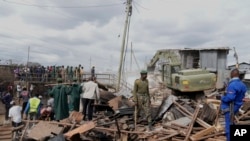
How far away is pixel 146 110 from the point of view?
1077cm

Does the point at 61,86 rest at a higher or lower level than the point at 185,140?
higher

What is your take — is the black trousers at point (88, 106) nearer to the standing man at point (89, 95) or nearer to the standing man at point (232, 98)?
the standing man at point (89, 95)

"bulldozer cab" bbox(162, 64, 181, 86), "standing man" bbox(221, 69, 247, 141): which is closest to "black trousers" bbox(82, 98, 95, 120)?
"standing man" bbox(221, 69, 247, 141)

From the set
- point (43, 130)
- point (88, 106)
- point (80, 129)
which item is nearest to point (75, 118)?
point (43, 130)

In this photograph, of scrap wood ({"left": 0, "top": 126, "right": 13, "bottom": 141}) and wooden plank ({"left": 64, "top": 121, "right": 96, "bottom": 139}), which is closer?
wooden plank ({"left": 64, "top": 121, "right": 96, "bottom": 139})

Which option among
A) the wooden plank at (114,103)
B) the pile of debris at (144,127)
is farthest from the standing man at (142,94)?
the wooden plank at (114,103)

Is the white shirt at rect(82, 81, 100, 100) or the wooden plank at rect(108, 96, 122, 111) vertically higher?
the white shirt at rect(82, 81, 100, 100)

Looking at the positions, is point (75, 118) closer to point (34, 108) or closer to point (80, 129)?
point (80, 129)

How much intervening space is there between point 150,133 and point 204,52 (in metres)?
21.7

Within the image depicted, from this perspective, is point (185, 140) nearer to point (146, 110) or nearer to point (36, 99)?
point (146, 110)

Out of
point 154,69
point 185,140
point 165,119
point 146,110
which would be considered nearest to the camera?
point 185,140

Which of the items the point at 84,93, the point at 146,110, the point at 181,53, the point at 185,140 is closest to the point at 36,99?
the point at 84,93

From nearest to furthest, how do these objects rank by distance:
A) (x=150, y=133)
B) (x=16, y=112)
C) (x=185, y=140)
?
(x=185, y=140) < (x=150, y=133) < (x=16, y=112)

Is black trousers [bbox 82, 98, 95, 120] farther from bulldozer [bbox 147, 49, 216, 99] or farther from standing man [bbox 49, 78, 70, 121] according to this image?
bulldozer [bbox 147, 49, 216, 99]
